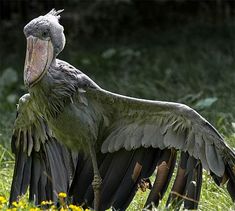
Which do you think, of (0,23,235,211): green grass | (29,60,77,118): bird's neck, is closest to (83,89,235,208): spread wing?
(29,60,77,118): bird's neck

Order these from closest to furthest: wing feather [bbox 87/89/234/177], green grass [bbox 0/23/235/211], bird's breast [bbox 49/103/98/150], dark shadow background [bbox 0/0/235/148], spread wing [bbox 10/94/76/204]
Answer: wing feather [bbox 87/89/234/177] → bird's breast [bbox 49/103/98/150] → spread wing [bbox 10/94/76/204] → green grass [bbox 0/23/235/211] → dark shadow background [bbox 0/0/235/148]

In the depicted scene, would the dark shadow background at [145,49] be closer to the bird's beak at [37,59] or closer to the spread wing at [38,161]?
the spread wing at [38,161]

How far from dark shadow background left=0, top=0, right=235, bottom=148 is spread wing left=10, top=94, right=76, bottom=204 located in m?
1.26

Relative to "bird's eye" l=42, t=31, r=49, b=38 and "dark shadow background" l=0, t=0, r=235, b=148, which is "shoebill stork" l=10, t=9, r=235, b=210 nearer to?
"bird's eye" l=42, t=31, r=49, b=38

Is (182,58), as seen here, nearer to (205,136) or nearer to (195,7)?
(195,7)

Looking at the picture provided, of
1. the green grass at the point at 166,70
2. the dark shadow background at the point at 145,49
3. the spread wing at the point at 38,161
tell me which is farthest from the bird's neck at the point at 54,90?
the dark shadow background at the point at 145,49

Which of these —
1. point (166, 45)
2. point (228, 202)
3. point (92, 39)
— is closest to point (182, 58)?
point (166, 45)

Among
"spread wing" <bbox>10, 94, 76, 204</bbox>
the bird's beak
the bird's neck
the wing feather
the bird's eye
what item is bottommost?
"spread wing" <bbox>10, 94, 76, 204</bbox>

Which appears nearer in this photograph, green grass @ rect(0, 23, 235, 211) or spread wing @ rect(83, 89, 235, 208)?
spread wing @ rect(83, 89, 235, 208)

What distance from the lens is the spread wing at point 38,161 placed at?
5406mm

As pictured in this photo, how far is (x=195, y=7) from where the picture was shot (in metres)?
11.7

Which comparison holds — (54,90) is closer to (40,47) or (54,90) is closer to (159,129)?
(40,47)

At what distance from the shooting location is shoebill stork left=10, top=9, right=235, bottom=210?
15.7ft

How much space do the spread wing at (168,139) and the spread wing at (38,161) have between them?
0.37 m
